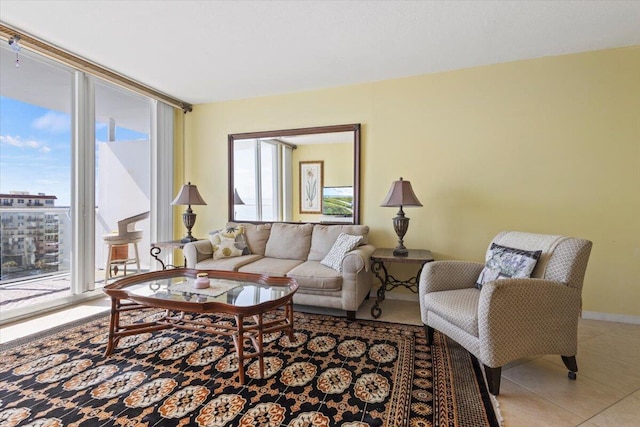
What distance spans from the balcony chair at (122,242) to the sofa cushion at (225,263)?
1495 millimetres

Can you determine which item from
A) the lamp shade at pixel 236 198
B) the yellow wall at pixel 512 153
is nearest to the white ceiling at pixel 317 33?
the yellow wall at pixel 512 153

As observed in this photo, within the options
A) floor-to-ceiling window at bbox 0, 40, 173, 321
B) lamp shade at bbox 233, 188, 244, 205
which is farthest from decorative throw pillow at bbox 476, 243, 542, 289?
floor-to-ceiling window at bbox 0, 40, 173, 321

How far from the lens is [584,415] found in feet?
4.95

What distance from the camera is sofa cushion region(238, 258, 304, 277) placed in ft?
9.41

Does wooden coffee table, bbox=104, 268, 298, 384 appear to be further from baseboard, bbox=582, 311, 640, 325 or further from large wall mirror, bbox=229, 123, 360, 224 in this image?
baseboard, bbox=582, 311, 640, 325

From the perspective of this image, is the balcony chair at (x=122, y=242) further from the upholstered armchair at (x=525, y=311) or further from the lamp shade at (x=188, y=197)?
the upholstered armchair at (x=525, y=311)

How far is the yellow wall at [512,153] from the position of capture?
277 cm

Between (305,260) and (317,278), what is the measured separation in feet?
2.28

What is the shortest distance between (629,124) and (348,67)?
2.68 meters

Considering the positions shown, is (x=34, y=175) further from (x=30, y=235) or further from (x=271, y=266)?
(x=271, y=266)

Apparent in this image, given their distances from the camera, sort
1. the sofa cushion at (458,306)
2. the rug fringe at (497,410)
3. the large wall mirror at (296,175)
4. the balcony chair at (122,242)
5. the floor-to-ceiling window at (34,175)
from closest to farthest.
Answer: the rug fringe at (497,410) → the sofa cushion at (458,306) → the floor-to-ceiling window at (34,175) → the large wall mirror at (296,175) → the balcony chair at (122,242)

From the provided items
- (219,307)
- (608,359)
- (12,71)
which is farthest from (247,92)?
(608,359)

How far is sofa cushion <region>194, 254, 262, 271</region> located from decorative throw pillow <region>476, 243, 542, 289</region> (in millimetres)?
2206

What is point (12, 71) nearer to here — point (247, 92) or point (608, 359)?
point (247, 92)
